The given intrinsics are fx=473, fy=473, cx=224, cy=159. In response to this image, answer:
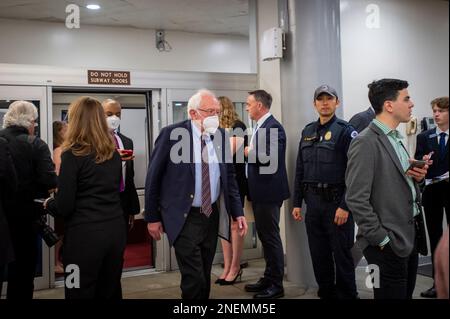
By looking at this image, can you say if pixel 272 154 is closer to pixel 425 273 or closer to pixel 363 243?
pixel 363 243

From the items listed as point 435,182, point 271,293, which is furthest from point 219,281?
point 435,182

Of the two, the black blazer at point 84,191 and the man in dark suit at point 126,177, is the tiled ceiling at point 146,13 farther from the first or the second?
the black blazer at point 84,191

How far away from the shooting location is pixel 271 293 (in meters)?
3.57

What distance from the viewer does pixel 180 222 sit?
8.51ft

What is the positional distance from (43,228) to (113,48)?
11.8 feet

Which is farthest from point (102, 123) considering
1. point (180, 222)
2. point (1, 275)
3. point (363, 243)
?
point (363, 243)

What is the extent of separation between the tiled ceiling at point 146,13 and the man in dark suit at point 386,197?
3362 mm

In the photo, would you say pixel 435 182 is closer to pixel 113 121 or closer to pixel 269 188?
pixel 269 188

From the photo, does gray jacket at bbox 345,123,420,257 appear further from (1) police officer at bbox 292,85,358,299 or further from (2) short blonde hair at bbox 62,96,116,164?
(2) short blonde hair at bbox 62,96,116,164

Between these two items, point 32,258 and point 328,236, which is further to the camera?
point 328,236

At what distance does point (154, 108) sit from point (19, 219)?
1873 millimetres

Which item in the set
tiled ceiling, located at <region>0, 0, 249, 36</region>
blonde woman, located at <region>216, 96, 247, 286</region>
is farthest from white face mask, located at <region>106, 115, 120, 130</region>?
tiled ceiling, located at <region>0, 0, 249, 36</region>

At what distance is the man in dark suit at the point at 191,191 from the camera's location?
2.60 meters

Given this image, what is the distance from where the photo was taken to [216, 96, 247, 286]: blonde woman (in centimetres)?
385
